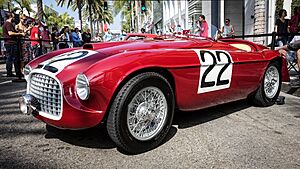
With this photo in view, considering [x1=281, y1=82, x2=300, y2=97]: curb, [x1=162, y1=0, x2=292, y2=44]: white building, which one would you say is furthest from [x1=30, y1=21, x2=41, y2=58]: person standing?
[x1=162, y1=0, x2=292, y2=44]: white building

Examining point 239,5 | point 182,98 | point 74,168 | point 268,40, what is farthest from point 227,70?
point 239,5

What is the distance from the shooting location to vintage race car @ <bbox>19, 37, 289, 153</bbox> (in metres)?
2.20

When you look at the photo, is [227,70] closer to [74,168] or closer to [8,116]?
[74,168]

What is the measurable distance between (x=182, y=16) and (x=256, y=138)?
22147mm

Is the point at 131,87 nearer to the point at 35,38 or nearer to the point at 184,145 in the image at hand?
the point at 184,145

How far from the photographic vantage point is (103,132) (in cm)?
289

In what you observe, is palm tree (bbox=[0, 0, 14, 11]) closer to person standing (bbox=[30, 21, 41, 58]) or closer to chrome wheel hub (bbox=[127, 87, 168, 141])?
person standing (bbox=[30, 21, 41, 58])

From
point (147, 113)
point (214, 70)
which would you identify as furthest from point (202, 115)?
point (147, 113)

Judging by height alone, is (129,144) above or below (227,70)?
below

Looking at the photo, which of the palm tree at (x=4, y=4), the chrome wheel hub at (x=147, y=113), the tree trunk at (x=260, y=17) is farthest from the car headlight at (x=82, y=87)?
the palm tree at (x=4, y=4)

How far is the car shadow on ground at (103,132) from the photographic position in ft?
8.62

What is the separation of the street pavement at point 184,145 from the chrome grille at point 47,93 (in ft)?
1.33

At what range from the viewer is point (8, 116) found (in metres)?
3.62

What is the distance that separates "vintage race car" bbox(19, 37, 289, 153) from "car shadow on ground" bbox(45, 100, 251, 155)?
0.29 meters
